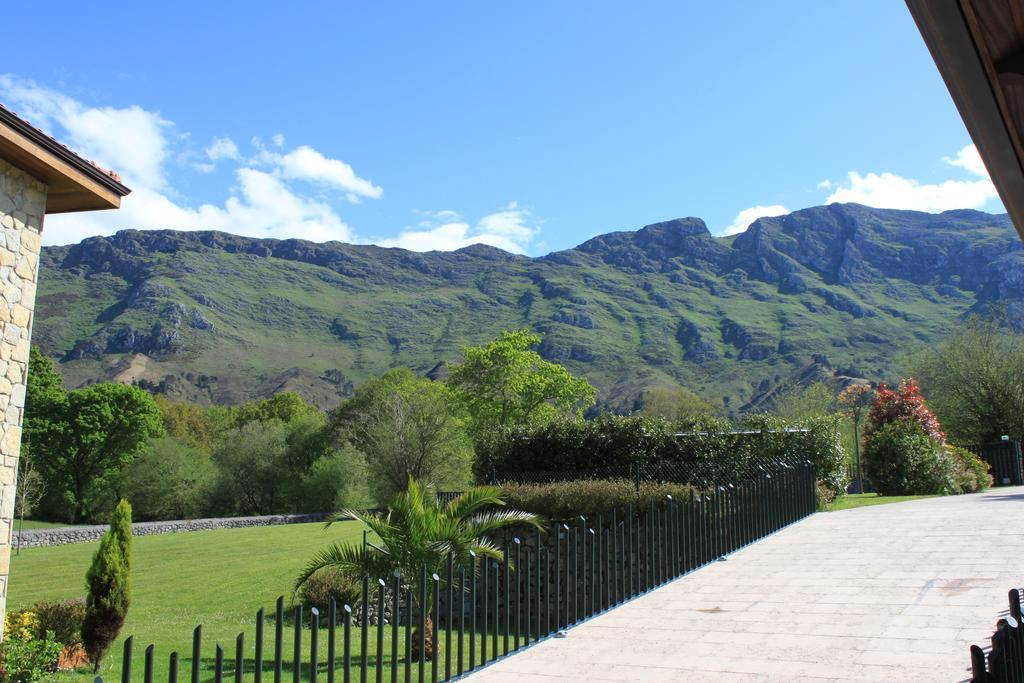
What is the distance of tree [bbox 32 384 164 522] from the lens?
58.6 metres

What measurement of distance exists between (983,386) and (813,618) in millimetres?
29965

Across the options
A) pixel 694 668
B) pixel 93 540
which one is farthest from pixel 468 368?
pixel 694 668

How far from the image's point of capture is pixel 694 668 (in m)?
6.89

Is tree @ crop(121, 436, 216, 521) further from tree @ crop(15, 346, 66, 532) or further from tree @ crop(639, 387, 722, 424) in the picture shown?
tree @ crop(639, 387, 722, 424)

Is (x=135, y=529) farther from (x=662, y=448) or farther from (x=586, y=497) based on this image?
(x=586, y=497)

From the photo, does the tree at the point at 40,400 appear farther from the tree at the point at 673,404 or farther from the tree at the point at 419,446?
the tree at the point at 673,404

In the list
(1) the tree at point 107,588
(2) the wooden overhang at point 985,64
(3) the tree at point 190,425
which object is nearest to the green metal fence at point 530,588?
(1) the tree at point 107,588

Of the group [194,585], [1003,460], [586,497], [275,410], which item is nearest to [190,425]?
[275,410]

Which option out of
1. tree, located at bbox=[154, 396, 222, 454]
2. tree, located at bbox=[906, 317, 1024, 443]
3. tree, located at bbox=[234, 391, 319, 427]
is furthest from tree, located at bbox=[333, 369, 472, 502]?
tree, located at bbox=[234, 391, 319, 427]

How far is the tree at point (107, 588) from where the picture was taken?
1142 centimetres

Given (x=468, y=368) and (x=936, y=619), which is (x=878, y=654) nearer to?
(x=936, y=619)

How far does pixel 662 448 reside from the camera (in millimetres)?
20875

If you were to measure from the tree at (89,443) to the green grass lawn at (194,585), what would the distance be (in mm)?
23304

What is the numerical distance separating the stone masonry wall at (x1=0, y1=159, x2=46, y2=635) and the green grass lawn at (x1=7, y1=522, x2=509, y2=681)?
112 inches
